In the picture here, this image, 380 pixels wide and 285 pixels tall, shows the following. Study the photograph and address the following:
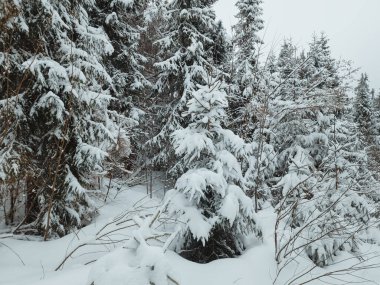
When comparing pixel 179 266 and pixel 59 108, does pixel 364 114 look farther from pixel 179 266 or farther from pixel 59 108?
pixel 179 266

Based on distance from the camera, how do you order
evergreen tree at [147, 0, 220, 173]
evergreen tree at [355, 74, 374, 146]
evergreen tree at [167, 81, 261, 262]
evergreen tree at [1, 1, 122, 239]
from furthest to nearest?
evergreen tree at [355, 74, 374, 146]
evergreen tree at [147, 0, 220, 173]
evergreen tree at [1, 1, 122, 239]
evergreen tree at [167, 81, 261, 262]

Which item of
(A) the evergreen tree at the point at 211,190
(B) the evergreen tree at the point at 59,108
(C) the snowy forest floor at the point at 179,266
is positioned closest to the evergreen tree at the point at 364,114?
(C) the snowy forest floor at the point at 179,266

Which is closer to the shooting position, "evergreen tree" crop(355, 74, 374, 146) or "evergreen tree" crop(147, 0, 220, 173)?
"evergreen tree" crop(147, 0, 220, 173)

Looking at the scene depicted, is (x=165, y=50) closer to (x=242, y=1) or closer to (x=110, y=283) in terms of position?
(x=242, y=1)

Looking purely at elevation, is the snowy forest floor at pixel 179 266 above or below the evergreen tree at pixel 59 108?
below

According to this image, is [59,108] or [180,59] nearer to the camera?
[59,108]

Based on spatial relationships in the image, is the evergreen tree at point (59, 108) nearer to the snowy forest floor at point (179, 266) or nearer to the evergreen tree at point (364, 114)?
the snowy forest floor at point (179, 266)

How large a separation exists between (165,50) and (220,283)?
11.8m

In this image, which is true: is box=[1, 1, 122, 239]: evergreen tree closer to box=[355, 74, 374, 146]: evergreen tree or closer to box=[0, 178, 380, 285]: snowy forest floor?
box=[0, 178, 380, 285]: snowy forest floor

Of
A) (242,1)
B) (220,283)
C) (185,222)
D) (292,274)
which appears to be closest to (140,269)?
(220,283)

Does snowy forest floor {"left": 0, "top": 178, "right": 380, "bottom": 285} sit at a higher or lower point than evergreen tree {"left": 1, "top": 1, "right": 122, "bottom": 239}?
lower

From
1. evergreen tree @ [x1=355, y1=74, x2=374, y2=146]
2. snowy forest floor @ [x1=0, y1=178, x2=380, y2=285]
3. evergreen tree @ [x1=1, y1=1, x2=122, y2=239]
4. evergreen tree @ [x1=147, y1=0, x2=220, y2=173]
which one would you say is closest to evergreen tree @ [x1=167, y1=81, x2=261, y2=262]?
snowy forest floor @ [x1=0, y1=178, x2=380, y2=285]

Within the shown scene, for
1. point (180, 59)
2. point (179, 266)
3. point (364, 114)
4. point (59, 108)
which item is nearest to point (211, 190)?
point (179, 266)

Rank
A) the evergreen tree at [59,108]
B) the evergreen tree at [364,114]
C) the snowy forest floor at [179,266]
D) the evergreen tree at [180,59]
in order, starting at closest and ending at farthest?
1. the snowy forest floor at [179,266]
2. the evergreen tree at [59,108]
3. the evergreen tree at [180,59]
4. the evergreen tree at [364,114]
